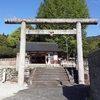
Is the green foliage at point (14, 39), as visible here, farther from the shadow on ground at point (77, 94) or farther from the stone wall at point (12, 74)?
the shadow on ground at point (77, 94)

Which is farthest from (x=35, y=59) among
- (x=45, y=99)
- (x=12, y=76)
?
(x=45, y=99)

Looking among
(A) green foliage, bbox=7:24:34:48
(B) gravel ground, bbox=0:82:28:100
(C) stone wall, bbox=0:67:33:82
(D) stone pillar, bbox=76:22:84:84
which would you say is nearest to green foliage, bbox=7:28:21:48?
(A) green foliage, bbox=7:24:34:48

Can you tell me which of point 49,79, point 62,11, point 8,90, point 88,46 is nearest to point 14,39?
point 62,11

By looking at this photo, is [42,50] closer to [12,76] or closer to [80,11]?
[80,11]

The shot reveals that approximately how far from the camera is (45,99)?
Answer: 6480 millimetres

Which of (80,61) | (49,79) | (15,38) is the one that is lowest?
(49,79)

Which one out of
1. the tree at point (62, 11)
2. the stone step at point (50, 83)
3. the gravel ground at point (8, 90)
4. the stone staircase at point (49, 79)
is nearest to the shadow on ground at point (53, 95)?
the gravel ground at point (8, 90)

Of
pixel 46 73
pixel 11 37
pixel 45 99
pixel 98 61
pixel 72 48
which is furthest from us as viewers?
pixel 11 37

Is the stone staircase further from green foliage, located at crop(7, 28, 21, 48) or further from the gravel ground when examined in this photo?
green foliage, located at crop(7, 28, 21, 48)

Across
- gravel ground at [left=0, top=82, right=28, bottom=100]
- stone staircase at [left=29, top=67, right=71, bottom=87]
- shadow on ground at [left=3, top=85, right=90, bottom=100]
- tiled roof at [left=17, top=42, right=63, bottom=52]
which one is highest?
tiled roof at [left=17, top=42, right=63, bottom=52]

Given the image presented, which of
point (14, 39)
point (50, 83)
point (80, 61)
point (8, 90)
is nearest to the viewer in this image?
point (8, 90)

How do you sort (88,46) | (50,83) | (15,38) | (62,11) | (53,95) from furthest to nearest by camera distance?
(15,38) → (88,46) → (62,11) → (50,83) → (53,95)

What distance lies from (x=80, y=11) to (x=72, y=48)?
7.17 m

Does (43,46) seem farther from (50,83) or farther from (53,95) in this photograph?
(53,95)
